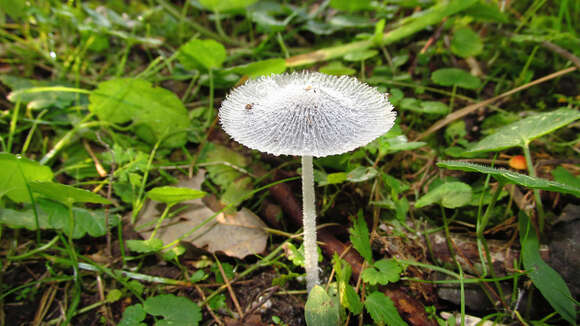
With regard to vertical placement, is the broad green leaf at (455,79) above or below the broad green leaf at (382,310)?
above

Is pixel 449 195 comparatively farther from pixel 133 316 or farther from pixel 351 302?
pixel 133 316

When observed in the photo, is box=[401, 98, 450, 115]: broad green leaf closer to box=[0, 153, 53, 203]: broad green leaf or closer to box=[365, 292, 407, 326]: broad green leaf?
box=[365, 292, 407, 326]: broad green leaf

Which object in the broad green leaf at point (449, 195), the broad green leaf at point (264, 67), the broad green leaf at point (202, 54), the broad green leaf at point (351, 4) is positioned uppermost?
the broad green leaf at point (351, 4)

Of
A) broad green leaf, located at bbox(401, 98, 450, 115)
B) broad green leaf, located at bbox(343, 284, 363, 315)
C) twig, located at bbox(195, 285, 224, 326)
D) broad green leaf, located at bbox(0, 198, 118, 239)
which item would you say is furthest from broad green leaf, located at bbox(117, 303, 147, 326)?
broad green leaf, located at bbox(401, 98, 450, 115)

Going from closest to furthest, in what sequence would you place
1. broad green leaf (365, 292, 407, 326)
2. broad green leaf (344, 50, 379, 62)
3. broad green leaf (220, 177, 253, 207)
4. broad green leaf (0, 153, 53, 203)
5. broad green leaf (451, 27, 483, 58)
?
1. broad green leaf (365, 292, 407, 326)
2. broad green leaf (0, 153, 53, 203)
3. broad green leaf (220, 177, 253, 207)
4. broad green leaf (344, 50, 379, 62)
5. broad green leaf (451, 27, 483, 58)

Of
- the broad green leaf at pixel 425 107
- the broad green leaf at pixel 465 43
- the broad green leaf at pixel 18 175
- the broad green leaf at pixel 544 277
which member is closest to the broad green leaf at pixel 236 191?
the broad green leaf at pixel 18 175

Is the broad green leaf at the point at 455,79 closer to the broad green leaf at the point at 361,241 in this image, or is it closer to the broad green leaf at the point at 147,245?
the broad green leaf at the point at 361,241
